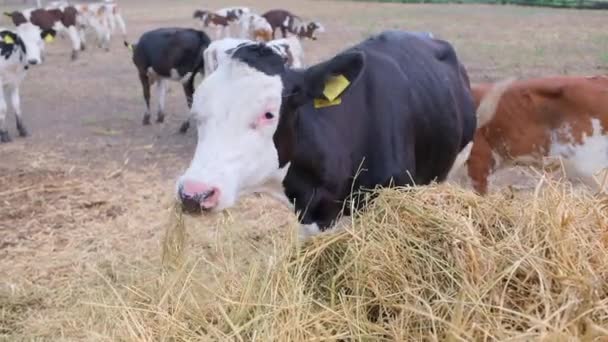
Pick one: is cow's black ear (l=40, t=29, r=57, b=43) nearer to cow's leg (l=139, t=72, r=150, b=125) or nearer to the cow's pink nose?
cow's leg (l=139, t=72, r=150, b=125)

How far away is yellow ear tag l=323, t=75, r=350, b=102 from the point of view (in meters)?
3.18

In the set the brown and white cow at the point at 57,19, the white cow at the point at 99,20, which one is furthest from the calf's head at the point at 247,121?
the white cow at the point at 99,20

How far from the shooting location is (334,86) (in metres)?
3.19

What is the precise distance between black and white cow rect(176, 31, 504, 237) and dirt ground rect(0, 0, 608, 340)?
0.35 meters

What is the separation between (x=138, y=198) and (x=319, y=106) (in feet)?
11.7

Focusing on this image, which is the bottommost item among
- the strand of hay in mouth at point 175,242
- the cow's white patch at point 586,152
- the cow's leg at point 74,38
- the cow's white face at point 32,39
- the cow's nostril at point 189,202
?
the cow's leg at point 74,38

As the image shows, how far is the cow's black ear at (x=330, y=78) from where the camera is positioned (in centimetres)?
315

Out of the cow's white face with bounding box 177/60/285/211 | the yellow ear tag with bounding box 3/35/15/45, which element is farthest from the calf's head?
the yellow ear tag with bounding box 3/35/15/45

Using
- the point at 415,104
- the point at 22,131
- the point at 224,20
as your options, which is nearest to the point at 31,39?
the point at 22,131

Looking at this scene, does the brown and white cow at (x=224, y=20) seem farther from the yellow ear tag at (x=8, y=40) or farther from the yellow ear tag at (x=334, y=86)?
the yellow ear tag at (x=334, y=86)

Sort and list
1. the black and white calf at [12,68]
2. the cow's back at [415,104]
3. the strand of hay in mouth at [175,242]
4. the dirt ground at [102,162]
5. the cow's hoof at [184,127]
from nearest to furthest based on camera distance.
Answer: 1. the strand of hay in mouth at [175,242]
2. the cow's back at [415,104]
3. the dirt ground at [102,162]
4. the cow's hoof at [184,127]
5. the black and white calf at [12,68]

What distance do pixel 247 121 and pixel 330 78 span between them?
0.50 meters

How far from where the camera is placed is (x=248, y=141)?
9.57 feet

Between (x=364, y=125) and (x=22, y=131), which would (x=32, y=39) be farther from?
(x=364, y=125)
